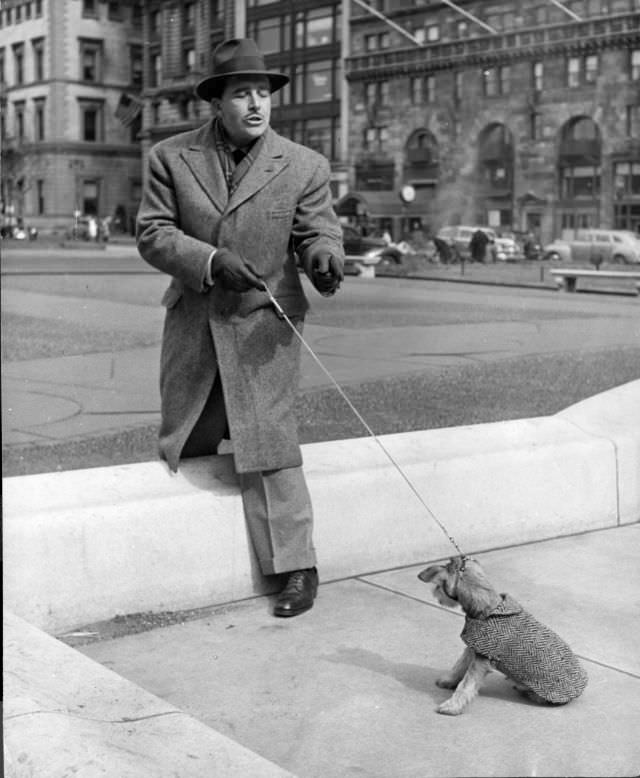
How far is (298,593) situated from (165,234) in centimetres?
95

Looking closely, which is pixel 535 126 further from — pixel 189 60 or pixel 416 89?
pixel 189 60

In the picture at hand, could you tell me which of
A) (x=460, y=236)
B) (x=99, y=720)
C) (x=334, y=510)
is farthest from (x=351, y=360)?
(x=99, y=720)

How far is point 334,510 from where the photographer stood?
3.41 m

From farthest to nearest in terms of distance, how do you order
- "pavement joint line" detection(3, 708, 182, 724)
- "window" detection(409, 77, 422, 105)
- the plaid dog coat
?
1. "window" detection(409, 77, 422, 105)
2. the plaid dog coat
3. "pavement joint line" detection(3, 708, 182, 724)

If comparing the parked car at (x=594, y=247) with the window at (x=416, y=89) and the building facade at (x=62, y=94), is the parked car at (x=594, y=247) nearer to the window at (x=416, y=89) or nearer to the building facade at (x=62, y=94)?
the window at (x=416, y=89)

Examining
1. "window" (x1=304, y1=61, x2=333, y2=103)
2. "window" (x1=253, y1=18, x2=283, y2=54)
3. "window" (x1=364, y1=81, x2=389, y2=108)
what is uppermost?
"window" (x1=253, y1=18, x2=283, y2=54)

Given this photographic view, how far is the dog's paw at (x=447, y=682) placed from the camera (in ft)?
8.13

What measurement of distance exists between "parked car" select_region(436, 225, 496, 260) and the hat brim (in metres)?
0.50

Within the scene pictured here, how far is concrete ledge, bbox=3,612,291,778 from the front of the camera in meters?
1.85

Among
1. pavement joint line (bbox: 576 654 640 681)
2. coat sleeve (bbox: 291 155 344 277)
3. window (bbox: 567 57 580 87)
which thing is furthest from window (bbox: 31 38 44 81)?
pavement joint line (bbox: 576 654 640 681)

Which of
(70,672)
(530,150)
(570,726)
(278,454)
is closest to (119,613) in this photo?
(278,454)

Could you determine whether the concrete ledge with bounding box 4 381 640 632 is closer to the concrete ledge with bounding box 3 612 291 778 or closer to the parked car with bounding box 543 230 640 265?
the concrete ledge with bounding box 3 612 291 778

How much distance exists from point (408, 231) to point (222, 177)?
514mm

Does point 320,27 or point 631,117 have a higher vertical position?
point 320,27
